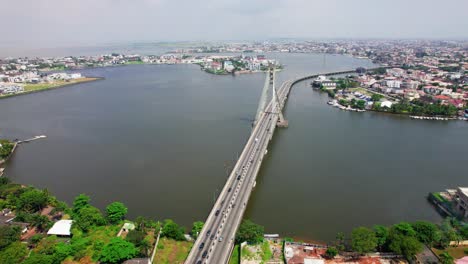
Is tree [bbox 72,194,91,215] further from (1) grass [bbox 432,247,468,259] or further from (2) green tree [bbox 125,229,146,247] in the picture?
(1) grass [bbox 432,247,468,259]

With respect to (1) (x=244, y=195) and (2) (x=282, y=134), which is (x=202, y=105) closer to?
(2) (x=282, y=134)

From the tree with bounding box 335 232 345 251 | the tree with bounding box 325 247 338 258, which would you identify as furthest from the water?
the tree with bounding box 325 247 338 258

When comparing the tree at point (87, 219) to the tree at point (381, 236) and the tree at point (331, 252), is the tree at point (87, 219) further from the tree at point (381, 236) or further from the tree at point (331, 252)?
the tree at point (381, 236)

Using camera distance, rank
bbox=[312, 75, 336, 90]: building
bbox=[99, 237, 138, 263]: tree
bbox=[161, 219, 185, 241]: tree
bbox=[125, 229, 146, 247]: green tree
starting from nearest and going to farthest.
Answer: bbox=[99, 237, 138, 263]: tree < bbox=[125, 229, 146, 247]: green tree < bbox=[161, 219, 185, 241]: tree < bbox=[312, 75, 336, 90]: building

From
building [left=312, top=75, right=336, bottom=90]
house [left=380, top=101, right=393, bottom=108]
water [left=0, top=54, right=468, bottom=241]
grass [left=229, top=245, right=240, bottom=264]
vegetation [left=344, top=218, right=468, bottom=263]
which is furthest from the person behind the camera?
building [left=312, top=75, right=336, bottom=90]

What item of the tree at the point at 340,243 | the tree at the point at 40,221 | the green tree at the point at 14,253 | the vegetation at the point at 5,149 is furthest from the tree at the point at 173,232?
the vegetation at the point at 5,149

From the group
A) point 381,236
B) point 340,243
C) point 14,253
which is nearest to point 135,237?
point 14,253
